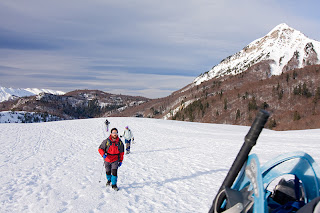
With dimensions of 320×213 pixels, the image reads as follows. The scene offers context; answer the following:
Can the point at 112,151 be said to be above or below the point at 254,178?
below

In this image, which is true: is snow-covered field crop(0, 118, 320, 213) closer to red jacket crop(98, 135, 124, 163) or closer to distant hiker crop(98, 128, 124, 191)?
distant hiker crop(98, 128, 124, 191)

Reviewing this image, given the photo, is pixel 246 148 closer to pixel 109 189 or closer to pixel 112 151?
pixel 112 151

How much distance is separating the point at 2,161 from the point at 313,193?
15.1 meters

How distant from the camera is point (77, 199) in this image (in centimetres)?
675

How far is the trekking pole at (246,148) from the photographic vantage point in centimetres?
156

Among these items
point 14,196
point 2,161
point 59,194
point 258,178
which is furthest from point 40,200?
point 2,161

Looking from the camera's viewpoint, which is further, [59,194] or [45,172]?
[45,172]

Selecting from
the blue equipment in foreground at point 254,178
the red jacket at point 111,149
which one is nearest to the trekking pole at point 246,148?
the blue equipment in foreground at point 254,178

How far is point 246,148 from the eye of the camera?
171 cm

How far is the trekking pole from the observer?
1.56 meters

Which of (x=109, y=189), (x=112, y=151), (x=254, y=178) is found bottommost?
(x=109, y=189)

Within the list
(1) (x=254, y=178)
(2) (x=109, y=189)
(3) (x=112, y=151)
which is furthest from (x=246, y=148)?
(2) (x=109, y=189)

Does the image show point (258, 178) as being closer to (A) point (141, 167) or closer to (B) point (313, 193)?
(B) point (313, 193)

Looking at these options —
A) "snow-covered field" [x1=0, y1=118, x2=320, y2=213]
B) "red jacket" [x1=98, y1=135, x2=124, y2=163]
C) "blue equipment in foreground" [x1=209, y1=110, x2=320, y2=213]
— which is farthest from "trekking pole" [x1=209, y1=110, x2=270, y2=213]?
"red jacket" [x1=98, y1=135, x2=124, y2=163]
